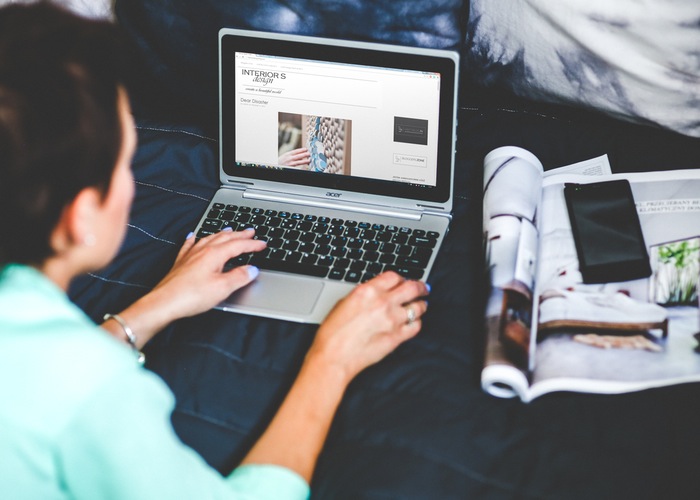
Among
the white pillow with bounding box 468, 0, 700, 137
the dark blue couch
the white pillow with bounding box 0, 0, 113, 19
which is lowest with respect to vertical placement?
the dark blue couch

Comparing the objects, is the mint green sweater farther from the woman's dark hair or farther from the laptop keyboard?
the laptop keyboard

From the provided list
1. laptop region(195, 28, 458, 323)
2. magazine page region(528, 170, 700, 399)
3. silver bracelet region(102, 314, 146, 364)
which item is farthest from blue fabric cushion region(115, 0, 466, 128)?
silver bracelet region(102, 314, 146, 364)

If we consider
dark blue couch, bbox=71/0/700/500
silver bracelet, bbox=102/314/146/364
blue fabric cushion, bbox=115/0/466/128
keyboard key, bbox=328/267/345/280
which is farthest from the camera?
blue fabric cushion, bbox=115/0/466/128

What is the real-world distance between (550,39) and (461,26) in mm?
151

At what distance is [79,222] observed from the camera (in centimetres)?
58

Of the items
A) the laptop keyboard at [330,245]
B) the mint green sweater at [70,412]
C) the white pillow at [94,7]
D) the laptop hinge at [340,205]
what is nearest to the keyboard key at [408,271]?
the laptop keyboard at [330,245]

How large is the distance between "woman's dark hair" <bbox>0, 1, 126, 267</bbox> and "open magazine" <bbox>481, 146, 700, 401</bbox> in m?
0.47

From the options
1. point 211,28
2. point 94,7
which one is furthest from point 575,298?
point 94,7

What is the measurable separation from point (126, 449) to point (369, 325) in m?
0.34

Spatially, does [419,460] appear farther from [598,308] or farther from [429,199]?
[429,199]

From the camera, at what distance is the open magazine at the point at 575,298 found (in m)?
0.79

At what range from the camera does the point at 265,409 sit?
821 mm

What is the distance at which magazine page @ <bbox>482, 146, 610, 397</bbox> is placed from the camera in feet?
2.63

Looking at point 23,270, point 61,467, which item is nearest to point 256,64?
point 23,270
